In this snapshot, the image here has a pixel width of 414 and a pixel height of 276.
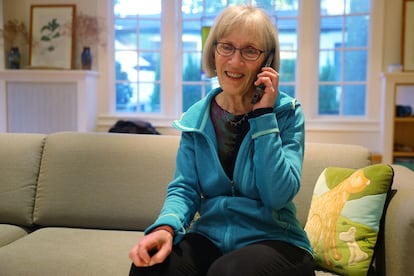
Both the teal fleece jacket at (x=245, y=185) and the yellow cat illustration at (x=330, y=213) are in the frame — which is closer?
the teal fleece jacket at (x=245, y=185)

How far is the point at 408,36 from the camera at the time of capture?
3.88m

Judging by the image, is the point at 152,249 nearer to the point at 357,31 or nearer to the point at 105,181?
the point at 105,181

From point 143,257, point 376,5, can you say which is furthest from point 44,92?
point 143,257

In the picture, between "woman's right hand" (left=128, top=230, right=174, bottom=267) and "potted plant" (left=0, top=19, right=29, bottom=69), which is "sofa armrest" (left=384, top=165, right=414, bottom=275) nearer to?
"woman's right hand" (left=128, top=230, right=174, bottom=267)

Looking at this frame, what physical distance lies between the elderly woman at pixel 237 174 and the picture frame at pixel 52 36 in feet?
10.8

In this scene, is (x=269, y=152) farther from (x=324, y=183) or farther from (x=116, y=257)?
(x=116, y=257)

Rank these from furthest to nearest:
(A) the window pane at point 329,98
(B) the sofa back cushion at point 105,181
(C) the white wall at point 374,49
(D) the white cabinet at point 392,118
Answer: (A) the window pane at point 329,98
(C) the white wall at point 374,49
(D) the white cabinet at point 392,118
(B) the sofa back cushion at point 105,181

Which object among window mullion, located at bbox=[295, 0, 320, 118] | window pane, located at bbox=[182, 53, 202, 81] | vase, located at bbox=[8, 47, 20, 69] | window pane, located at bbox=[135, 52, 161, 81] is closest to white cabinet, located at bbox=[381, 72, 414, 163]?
window mullion, located at bbox=[295, 0, 320, 118]

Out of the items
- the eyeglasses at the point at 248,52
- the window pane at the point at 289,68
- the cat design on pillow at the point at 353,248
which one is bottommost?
the cat design on pillow at the point at 353,248

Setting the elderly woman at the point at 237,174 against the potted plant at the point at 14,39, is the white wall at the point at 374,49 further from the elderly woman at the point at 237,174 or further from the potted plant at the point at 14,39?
the elderly woman at the point at 237,174

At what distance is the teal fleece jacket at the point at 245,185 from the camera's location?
1267 millimetres

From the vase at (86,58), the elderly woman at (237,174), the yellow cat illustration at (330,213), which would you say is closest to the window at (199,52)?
the vase at (86,58)

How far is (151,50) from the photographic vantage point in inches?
179

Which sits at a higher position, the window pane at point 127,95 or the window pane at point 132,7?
the window pane at point 132,7
